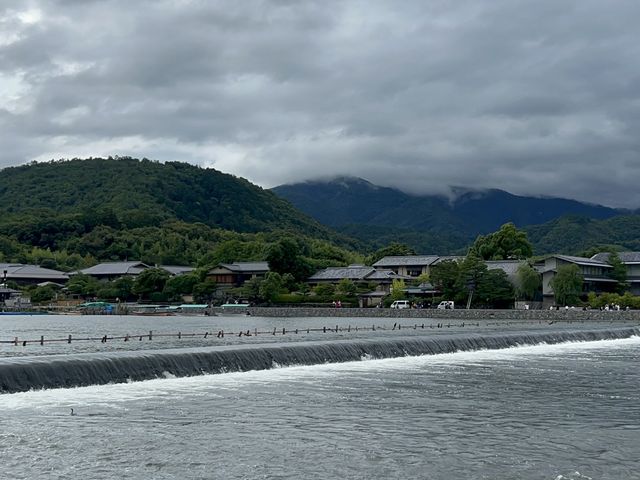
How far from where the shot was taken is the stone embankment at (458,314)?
2699 inches

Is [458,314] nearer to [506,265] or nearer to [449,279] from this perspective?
[449,279]

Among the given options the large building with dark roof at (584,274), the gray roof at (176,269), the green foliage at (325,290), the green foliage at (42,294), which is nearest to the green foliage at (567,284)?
the large building with dark roof at (584,274)

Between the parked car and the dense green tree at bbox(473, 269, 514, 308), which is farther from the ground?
the dense green tree at bbox(473, 269, 514, 308)

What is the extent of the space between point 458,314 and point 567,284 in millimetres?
12125

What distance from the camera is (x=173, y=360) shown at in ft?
85.5

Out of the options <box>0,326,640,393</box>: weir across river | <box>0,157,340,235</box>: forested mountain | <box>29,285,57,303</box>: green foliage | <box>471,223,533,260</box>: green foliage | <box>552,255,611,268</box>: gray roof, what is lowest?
<box>0,326,640,393</box>: weir across river

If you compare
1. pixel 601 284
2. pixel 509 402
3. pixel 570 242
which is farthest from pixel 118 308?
pixel 570 242

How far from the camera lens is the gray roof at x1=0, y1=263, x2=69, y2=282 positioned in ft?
373

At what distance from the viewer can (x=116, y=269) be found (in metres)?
113

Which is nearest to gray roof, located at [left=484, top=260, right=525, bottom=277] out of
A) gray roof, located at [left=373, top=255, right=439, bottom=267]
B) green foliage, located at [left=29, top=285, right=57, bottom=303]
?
gray roof, located at [left=373, top=255, right=439, bottom=267]

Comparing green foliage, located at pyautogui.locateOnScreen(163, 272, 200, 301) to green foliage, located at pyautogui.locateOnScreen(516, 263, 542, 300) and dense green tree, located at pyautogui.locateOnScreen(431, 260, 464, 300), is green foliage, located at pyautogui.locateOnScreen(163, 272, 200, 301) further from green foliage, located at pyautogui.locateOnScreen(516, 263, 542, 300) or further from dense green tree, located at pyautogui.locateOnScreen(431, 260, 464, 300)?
green foliage, located at pyautogui.locateOnScreen(516, 263, 542, 300)

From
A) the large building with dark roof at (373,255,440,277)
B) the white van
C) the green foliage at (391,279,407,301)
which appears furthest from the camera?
the large building with dark roof at (373,255,440,277)

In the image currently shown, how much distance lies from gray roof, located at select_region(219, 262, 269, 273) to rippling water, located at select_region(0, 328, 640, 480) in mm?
76776

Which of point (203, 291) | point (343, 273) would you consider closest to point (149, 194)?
point (203, 291)
